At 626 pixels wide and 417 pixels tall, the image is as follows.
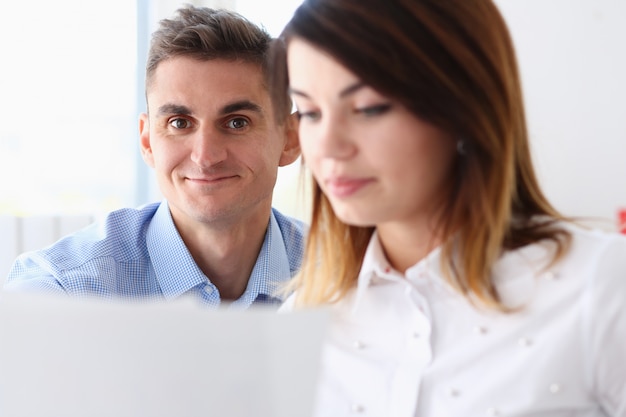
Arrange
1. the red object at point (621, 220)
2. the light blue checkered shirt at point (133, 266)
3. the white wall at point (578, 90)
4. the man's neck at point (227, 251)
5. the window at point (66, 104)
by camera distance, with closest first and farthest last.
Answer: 1. the light blue checkered shirt at point (133, 266)
2. the man's neck at point (227, 251)
3. the red object at point (621, 220)
4. the window at point (66, 104)
5. the white wall at point (578, 90)

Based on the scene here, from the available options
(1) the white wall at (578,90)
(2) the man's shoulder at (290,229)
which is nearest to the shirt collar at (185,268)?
(2) the man's shoulder at (290,229)

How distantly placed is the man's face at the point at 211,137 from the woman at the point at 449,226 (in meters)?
0.79

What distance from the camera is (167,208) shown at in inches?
83.7

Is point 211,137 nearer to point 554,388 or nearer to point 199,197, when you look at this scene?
point 199,197

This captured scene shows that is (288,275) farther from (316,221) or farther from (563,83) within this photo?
(563,83)

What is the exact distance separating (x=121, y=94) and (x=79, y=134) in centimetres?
25

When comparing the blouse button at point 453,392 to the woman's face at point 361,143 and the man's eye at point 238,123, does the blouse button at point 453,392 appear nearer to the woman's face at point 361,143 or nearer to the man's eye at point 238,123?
the woman's face at point 361,143

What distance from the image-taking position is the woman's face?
1.03m

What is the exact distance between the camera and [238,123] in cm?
202

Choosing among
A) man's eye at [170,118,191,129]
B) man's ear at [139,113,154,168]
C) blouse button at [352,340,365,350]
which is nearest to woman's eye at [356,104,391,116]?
blouse button at [352,340,365,350]

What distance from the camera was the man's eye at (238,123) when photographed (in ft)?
6.58

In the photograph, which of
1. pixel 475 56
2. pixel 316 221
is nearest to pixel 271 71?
pixel 316 221

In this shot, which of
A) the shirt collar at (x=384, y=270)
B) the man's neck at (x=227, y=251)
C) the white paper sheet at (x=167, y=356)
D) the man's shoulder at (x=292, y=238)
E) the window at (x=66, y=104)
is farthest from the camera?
the window at (x=66, y=104)

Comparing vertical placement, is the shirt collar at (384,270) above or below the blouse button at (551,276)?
below
